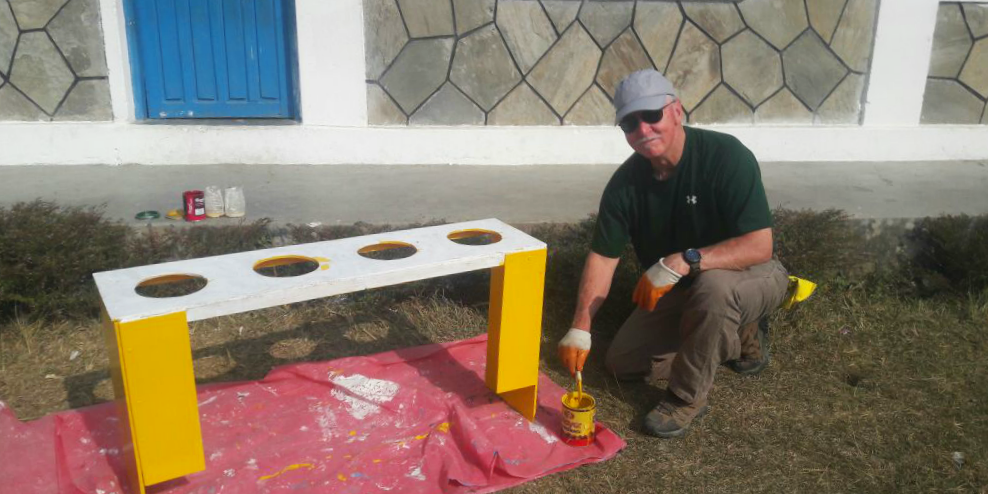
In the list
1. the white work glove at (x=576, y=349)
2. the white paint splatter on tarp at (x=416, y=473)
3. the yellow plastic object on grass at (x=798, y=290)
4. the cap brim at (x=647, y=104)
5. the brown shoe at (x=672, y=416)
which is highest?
the cap brim at (x=647, y=104)

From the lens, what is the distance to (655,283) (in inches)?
119

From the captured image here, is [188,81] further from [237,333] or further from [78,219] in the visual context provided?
[237,333]

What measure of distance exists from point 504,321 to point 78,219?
7.19 feet

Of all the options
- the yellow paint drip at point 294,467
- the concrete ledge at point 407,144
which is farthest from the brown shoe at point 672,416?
the concrete ledge at point 407,144

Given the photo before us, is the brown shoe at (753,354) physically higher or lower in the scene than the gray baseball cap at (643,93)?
lower

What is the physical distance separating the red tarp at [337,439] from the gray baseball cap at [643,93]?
4.03 ft

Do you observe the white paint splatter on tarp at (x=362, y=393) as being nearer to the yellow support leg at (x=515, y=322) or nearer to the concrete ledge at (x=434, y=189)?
the yellow support leg at (x=515, y=322)

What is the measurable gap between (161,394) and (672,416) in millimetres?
1856

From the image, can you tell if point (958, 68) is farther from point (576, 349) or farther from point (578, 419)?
point (578, 419)

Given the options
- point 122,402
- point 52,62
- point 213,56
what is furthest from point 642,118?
point 52,62

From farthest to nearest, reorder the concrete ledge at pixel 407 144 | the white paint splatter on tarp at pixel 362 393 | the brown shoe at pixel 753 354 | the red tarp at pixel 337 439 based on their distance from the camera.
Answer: the concrete ledge at pixel 407 144, the brown shoe at pixel 753 354, the white paint splatter on tarp at pixel 362 393, the red tarp at pixel 337 439

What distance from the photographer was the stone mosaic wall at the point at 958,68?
5974mm

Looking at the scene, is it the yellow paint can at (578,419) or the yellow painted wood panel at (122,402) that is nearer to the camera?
the yellow painted wood panel at (122,402)

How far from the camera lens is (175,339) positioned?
2293 mm
